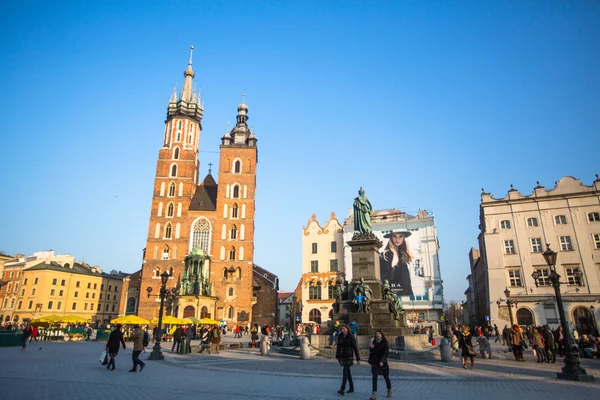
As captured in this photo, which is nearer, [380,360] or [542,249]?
[380,360]

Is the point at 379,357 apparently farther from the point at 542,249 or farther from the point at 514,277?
the point at 542,249

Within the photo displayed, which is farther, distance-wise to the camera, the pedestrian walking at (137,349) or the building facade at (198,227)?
the building facade at (198,227)

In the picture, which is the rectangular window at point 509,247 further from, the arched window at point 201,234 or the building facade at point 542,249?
the arched window at point 201,234

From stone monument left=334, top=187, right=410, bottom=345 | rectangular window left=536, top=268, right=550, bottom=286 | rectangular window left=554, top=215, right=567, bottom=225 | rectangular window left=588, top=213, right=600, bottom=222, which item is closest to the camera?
stone monument left=334, top=187, right=410, bottom=345

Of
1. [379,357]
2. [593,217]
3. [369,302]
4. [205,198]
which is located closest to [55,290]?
[205,198]

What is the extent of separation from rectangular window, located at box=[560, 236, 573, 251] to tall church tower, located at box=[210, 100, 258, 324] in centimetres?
3378

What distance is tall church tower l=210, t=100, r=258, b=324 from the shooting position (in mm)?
47500

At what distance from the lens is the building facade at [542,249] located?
3161 centimetres

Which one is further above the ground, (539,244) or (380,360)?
(539,244)

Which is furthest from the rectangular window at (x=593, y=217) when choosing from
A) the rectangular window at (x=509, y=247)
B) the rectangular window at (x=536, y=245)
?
the rectangular window at (x=509, y=247)

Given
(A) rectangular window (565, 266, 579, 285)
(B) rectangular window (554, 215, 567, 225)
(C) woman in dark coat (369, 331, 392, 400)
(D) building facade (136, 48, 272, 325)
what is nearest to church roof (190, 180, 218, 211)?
(D) building facade (136, 48, 272, 325)

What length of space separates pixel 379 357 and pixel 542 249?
33523 mm

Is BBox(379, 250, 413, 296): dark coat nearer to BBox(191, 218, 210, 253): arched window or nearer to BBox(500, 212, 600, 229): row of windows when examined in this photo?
BBox(500, 212, 600, 229): row of windows

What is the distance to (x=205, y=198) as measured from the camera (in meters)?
54.2
